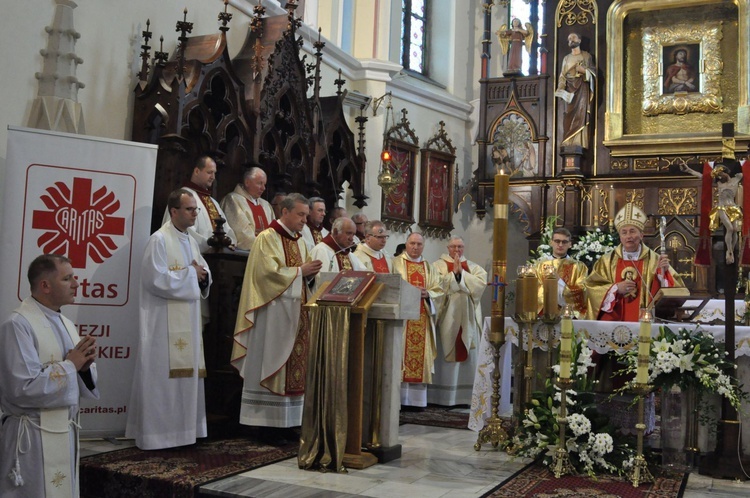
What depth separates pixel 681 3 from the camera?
41.3 ft

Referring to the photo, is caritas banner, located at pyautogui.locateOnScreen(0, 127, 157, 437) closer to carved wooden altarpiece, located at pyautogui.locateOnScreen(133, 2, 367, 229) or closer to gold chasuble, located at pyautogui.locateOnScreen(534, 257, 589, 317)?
carved wooden altarpiece, located at pyautogui.locateOnScreen(133, 2, 367, 229)

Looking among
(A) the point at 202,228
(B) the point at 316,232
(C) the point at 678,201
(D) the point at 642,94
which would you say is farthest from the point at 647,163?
(A) the point at 202,228

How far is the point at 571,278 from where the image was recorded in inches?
→ 323

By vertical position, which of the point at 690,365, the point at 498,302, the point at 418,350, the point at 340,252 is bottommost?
the point at 418,350

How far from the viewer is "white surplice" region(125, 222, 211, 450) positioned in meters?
5.88

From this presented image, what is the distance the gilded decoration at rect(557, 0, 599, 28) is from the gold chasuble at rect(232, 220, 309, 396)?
335 inches

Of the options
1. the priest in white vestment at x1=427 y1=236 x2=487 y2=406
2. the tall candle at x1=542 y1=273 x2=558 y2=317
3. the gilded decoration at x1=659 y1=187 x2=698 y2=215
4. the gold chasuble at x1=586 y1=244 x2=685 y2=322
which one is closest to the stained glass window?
the gilded decoration at x1=659 y1=187 x2=698 y2=215

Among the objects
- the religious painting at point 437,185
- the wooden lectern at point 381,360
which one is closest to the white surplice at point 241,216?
the wooden lectern at point 381,360

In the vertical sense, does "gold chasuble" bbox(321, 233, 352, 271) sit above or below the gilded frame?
below

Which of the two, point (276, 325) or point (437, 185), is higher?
point (437, 185)

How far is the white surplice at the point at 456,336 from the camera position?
9406mm

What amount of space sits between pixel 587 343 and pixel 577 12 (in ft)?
27.7

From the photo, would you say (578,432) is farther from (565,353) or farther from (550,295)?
(550,295)

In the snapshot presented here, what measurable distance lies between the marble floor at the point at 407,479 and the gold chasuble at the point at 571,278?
1.74 metres
